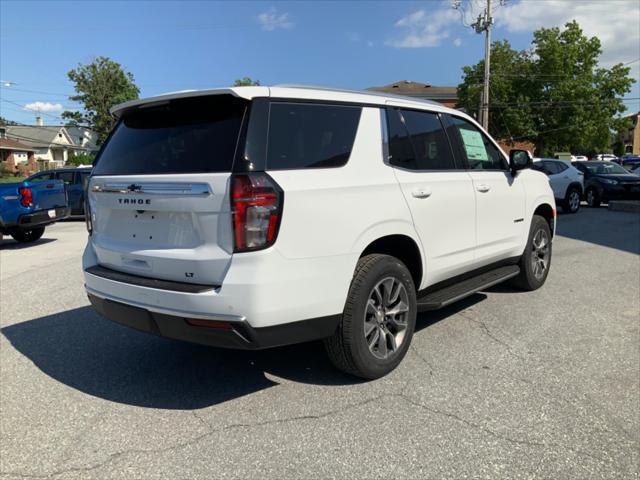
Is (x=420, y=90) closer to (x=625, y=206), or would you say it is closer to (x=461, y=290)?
(x=625, y=206)

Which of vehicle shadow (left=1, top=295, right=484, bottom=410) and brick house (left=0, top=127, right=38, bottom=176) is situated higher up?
brick house (left=0, top=127, right=38, bottom=176)

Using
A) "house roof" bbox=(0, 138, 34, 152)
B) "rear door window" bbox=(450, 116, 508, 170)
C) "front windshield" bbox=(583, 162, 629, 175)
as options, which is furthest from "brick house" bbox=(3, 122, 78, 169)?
"rear door window" bbox=(450, 116, 508, 170)

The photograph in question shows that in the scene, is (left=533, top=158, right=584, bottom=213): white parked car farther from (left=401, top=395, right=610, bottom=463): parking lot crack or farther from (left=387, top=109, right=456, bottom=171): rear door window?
(left=401, top=395, right=610, bottom=463): parking lot crack

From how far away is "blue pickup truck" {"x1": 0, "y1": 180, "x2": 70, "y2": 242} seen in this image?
10.2m

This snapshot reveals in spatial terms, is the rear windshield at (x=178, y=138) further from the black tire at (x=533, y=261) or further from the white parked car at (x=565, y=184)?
the white parked car at (x=565, y=184)

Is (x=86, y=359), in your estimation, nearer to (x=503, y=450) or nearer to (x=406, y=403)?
(x=406, y=403)

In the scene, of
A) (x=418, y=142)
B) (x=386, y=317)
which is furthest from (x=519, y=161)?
(x=386, y=317)

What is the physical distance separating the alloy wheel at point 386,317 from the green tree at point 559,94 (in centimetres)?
4635

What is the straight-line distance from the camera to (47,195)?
10742mm

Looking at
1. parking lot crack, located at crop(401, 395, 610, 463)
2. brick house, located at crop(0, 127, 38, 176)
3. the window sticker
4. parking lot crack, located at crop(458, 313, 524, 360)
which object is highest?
brick house, located at crop(0, 127, 38, 176)

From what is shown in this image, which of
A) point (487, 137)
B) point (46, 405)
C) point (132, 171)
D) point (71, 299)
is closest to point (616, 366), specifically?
point (487, 137)

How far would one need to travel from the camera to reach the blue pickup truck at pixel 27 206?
401 inches

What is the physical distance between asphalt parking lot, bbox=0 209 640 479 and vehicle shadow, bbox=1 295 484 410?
17 millimetres

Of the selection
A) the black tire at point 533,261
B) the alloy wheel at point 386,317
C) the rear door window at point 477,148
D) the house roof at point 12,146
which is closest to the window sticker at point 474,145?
the rear door window at point 477,148
